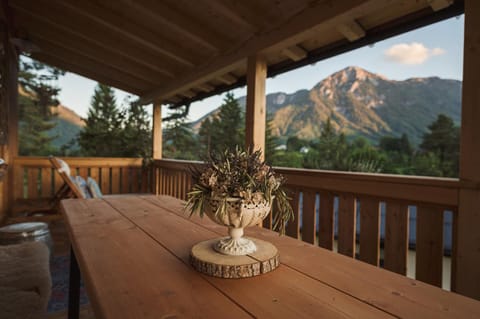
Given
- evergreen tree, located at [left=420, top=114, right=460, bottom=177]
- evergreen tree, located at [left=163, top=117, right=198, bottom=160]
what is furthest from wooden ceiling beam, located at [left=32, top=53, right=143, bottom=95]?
evergreen tree, located at [left=420, top=114, right=460, bottom=177]

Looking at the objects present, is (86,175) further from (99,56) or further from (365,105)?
(365,105)

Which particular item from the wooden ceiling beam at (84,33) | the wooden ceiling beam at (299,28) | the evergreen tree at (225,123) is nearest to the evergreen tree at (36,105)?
the evergreen tree at (225,123)

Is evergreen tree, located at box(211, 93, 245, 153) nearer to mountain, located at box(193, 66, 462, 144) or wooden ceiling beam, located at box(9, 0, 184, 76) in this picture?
mountain, located at box(193, 66, 462, 144)

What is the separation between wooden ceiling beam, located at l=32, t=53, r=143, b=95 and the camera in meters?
4.59

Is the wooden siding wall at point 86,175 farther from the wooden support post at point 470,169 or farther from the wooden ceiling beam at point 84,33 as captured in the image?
the wooden support post at point 470,169

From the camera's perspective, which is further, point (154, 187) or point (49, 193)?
point (154, 187)

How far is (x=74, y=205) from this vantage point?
197 cm

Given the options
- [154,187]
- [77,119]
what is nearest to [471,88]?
[154,187]

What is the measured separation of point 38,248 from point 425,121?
1871cm

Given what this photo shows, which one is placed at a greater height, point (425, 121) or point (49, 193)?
point (425, 121)

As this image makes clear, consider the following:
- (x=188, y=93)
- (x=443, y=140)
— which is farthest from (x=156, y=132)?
(x=443, y=140)

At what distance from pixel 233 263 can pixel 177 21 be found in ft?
8.16

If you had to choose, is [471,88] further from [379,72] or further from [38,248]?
[379,72]

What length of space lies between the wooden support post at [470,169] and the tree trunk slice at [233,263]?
1.11 meters
